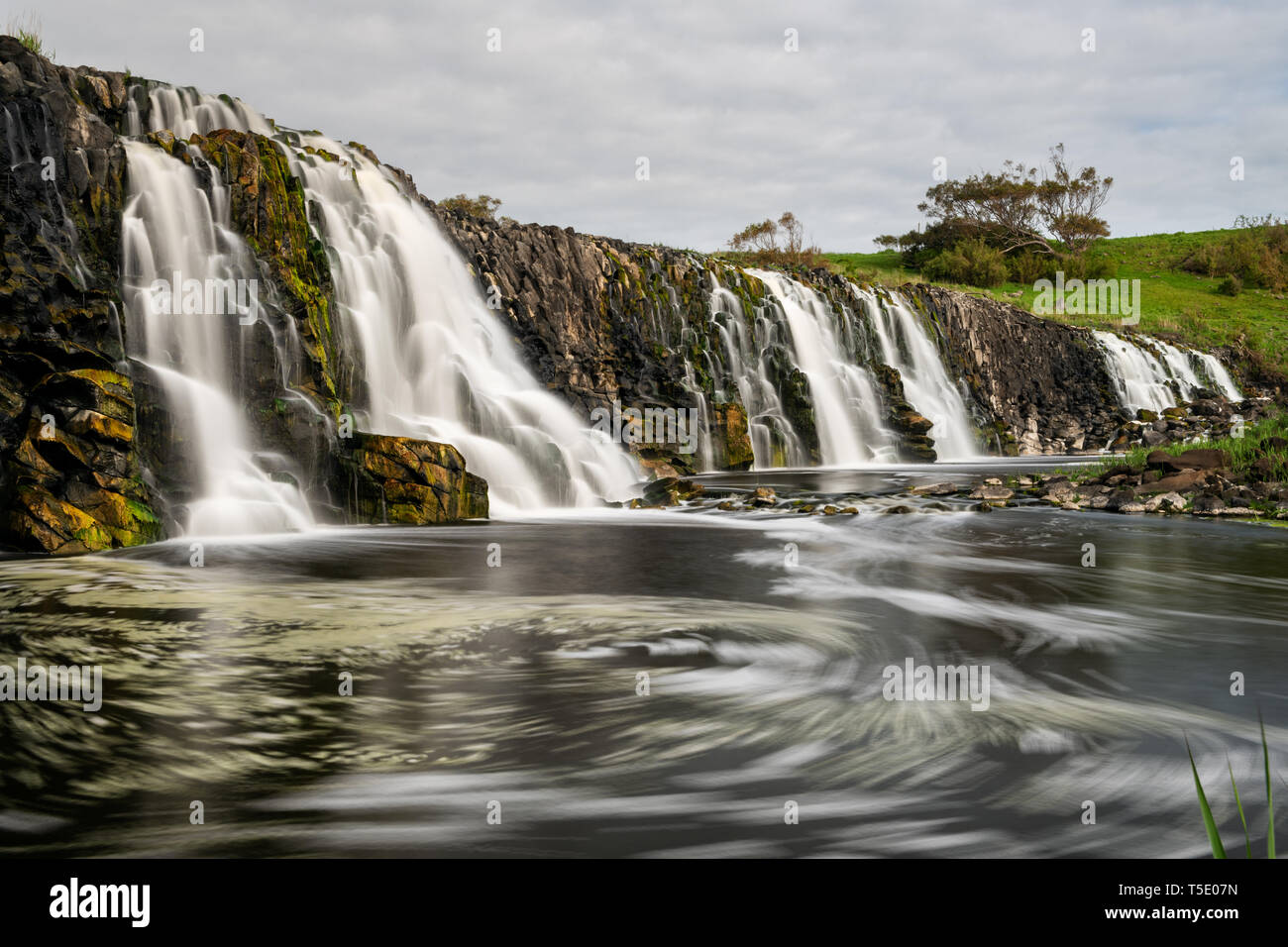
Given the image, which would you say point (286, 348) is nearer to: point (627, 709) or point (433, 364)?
point (433, 364)

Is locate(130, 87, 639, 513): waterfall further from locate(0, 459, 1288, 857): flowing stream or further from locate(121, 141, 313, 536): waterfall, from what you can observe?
locate(0, 459, 1288, 857): flowing stream

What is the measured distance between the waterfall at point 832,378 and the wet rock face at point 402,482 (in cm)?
1633

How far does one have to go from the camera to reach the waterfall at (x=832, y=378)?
27.7m

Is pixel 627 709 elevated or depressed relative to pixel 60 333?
depressed

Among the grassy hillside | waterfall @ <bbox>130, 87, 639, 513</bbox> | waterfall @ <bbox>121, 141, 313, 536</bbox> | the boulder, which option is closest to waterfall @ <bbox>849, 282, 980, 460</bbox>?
the grassy hillside

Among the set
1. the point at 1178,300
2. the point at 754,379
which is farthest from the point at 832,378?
the point at 1178,300

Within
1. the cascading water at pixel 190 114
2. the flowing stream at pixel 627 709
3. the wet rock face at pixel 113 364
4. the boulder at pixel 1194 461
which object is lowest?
the flowing stream at pixel 627 709

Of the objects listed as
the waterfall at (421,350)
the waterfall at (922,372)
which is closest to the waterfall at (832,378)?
the waterfall at (922,372)

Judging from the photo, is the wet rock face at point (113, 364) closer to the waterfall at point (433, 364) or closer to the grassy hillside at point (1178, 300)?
the waterfall at point (433, 364)

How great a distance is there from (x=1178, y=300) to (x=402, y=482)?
2335 inches

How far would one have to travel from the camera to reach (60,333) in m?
11.0

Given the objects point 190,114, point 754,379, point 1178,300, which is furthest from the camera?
point 1178,300

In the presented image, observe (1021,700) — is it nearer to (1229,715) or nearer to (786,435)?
(1229,715)

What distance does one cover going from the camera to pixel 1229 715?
14.4 ft
